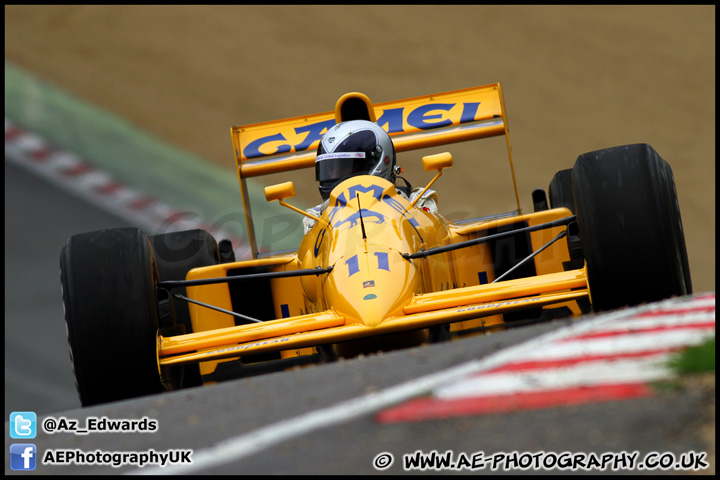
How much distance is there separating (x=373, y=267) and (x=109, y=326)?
4.30 ft

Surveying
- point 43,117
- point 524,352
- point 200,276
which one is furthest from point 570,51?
point 524,352

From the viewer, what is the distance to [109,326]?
Answer: 14.9 ft

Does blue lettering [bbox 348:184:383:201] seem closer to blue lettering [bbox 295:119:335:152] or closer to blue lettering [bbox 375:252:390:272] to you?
blue lettering [bbox 375:252:390:272]

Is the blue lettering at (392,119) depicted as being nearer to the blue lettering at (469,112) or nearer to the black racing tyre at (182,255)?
the blue lettering at (469,112)

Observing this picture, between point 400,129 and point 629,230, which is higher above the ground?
point 400,129

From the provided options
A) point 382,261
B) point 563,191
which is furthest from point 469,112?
point 382,261

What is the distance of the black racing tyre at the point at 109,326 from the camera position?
4.54 m

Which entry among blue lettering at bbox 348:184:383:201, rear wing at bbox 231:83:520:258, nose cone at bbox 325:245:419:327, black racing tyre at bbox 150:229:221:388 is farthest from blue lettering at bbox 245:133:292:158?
nose cone at bbox 325:245:419:327

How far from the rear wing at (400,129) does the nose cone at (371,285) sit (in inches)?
83.7

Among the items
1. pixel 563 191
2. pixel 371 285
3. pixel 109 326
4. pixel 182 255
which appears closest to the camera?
pixel 109 326

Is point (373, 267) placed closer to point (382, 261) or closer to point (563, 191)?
point (382, 261)

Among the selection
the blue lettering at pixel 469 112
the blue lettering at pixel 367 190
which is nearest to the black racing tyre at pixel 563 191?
the blue lettering at pixel 469 112

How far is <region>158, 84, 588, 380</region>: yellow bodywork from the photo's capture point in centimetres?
458

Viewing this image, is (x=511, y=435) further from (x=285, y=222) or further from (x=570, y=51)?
(x=570, y=51)
